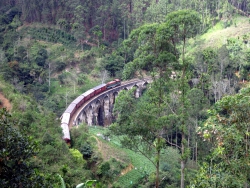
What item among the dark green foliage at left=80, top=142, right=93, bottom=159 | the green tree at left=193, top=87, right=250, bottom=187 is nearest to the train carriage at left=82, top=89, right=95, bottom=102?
the dark green foliage at left=80, top=142, right=93, bottom=159

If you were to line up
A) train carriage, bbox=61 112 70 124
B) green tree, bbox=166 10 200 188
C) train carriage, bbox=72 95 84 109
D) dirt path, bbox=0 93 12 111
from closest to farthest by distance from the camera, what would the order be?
green tree, bbox=166 10 200 188
dirt path, bbox=0 93 12 111
train carriage, bbox=61 112 70 124
train carriage, bbox=72 95 84 109

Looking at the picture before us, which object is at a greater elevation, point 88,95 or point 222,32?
point 222,32

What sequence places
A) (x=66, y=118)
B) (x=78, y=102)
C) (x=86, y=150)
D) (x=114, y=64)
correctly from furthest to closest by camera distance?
(x=114, y=64) < (x=78, y=102) < (x=66, y=118) < (x=86, y=150)

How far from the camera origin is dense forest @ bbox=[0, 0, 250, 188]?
7.36 metres

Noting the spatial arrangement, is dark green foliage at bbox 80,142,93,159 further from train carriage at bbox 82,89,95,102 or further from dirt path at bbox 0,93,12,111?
train carriage at bbox 82,89,95,102

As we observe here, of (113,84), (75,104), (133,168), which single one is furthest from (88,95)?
(133,168)

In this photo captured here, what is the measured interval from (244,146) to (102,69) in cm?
3362

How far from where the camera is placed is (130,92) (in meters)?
12.0

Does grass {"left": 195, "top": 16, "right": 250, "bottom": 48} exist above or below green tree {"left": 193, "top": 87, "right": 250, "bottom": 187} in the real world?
above

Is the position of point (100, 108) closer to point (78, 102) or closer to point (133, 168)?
point (78, 102)

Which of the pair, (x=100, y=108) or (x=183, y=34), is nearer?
(x=183, y=34)

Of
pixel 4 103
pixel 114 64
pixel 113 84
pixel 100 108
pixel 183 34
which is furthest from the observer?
pixel 114 64

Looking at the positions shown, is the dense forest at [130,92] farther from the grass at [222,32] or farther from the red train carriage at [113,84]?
the red train carriage at [113,84]

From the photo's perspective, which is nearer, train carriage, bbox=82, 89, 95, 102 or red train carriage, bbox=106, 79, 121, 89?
train carriage, bbox=82, 89, 95, 102
